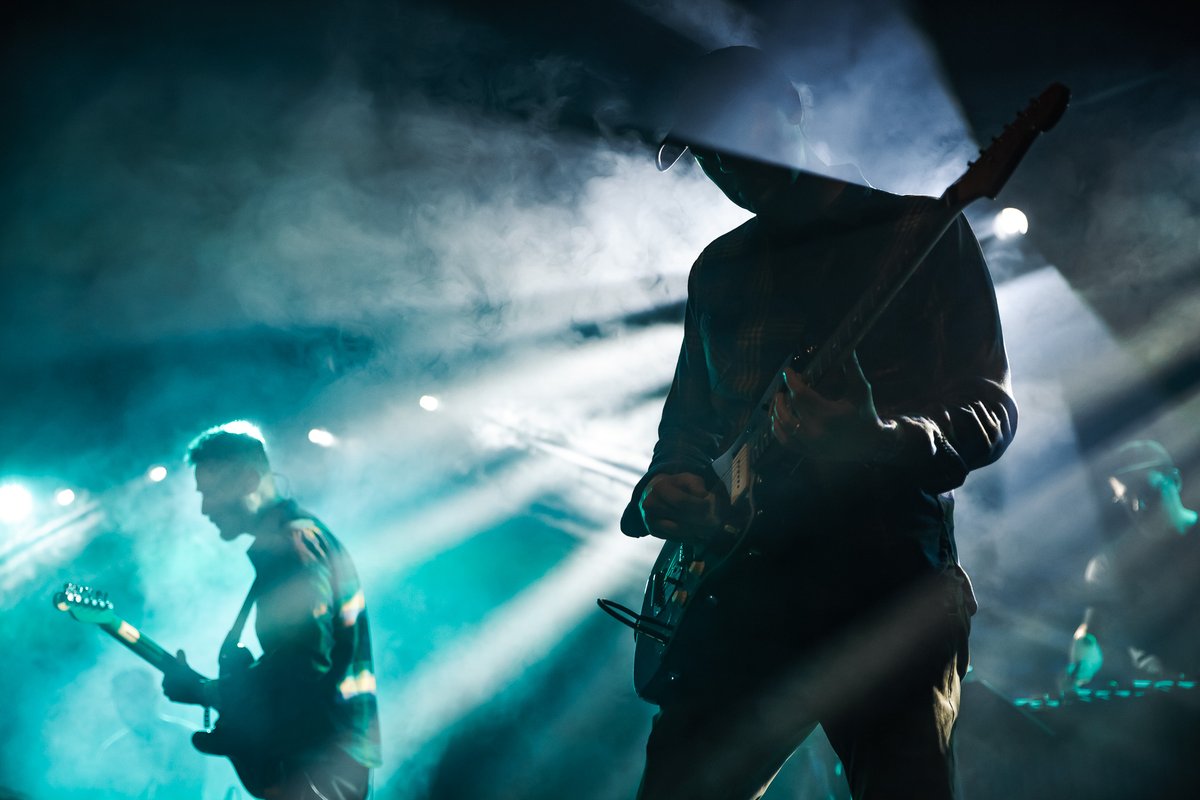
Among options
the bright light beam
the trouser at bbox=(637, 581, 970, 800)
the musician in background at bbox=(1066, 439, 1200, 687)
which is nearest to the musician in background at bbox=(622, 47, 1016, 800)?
the trouser at bbox=(637, 581, 970, 800)

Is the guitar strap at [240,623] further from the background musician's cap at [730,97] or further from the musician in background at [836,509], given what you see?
the background musician's cap at [730,97]

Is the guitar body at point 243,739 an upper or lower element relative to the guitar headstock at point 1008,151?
lower

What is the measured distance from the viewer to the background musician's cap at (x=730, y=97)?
5.47 ft

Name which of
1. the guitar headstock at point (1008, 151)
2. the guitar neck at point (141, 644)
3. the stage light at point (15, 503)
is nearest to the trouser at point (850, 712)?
the guitar headstock at point (1008, 151)

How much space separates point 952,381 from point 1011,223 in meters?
4.83

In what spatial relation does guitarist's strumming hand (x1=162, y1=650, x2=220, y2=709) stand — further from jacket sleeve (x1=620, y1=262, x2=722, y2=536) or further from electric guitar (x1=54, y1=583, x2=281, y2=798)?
jacket sleeve (x1=620, y1=262, x2=722, y2=536)

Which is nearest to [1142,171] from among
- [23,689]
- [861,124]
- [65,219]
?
[861,124]

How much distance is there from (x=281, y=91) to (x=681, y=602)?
15.0 ft

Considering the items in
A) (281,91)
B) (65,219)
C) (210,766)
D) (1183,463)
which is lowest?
(210,766)

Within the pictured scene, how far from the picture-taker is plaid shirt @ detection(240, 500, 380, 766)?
3143 mm

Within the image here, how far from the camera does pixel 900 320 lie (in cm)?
134

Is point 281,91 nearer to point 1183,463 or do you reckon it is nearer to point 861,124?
point 861,124

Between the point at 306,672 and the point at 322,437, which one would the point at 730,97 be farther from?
the point at 322,437

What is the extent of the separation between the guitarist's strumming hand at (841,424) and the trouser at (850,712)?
325mm
